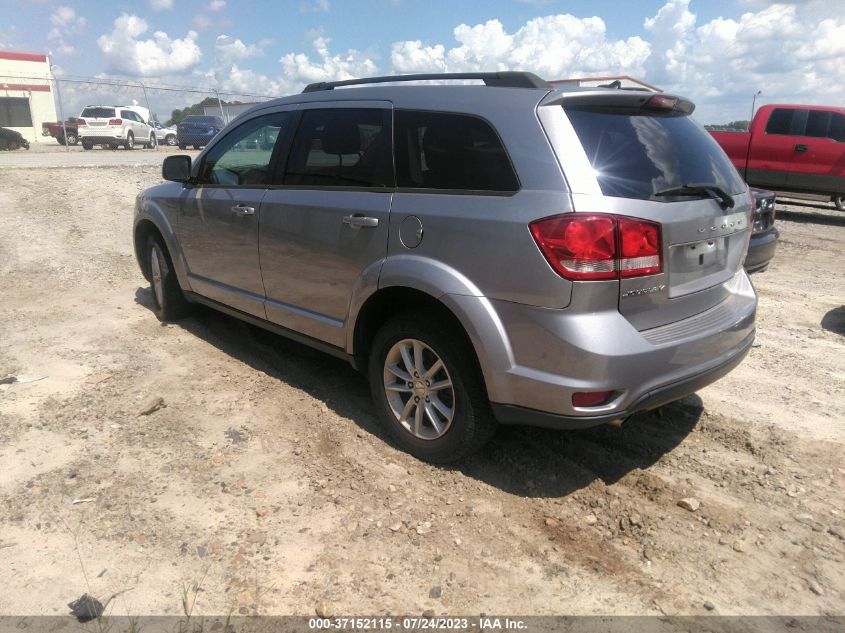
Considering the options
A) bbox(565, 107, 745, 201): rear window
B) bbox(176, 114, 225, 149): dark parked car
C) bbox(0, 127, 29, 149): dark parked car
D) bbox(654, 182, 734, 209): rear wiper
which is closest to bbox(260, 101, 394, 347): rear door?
bbox(565, 107, 745, 201): rear window

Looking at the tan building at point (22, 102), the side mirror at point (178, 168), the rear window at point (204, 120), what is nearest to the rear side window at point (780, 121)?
the side mirror at point (178, 168)

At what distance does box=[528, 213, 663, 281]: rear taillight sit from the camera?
2600mm

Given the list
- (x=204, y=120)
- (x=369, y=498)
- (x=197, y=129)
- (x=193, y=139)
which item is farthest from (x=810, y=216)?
(x=204, y=120)

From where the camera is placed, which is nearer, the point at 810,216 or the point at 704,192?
the point at 704,192

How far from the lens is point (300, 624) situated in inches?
92.1

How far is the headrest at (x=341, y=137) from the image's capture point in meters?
3.65

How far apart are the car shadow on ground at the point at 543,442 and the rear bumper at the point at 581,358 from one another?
21.7 inches

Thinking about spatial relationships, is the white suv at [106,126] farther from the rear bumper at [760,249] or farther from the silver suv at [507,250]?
the rear bumper at [760,249]

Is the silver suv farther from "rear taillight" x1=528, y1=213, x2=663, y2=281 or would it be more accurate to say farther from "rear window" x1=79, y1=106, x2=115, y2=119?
"rear window" x1=79, y1=106, x2=115, y2=119

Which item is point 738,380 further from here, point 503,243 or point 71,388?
point 71,388

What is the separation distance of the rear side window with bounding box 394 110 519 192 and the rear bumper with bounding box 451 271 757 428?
576mm

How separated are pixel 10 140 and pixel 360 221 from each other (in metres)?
32.3

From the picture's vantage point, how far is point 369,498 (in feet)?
10.2

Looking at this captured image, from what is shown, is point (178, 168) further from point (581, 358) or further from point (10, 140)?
point (10, 140)
